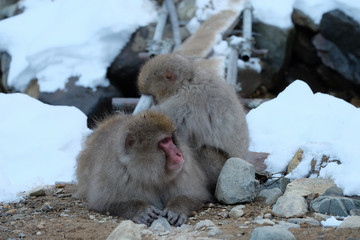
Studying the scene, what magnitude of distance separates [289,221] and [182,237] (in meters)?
0.60

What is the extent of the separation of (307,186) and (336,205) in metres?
0.46

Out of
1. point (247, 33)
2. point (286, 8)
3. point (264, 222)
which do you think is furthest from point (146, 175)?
point (286, 8)

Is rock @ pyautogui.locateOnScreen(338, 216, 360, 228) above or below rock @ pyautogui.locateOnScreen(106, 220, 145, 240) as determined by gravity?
above

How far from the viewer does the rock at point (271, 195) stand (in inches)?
134

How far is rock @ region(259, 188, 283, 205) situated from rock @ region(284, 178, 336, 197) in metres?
0.06

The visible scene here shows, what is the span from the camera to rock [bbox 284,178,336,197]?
3.33m

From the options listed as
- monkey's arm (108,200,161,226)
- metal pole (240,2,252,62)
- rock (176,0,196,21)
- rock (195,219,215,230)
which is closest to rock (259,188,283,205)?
rock (195,219,215,230)

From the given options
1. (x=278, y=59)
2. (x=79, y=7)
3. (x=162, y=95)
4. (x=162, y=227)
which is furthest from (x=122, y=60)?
(x=162, y=227)

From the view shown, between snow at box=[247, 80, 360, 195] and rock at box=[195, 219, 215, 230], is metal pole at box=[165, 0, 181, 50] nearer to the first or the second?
snow at box=[247, 80, 360, 195]

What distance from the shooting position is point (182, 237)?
2.75m

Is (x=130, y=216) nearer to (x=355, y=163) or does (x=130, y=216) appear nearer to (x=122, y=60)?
(x=355, y=163)

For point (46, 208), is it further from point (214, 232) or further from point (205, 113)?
point (214, 232)

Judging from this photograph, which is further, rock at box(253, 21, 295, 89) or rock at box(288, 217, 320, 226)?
rock at box(253, 21, 295, 89)

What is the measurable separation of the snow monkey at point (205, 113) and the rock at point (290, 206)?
0.67m
